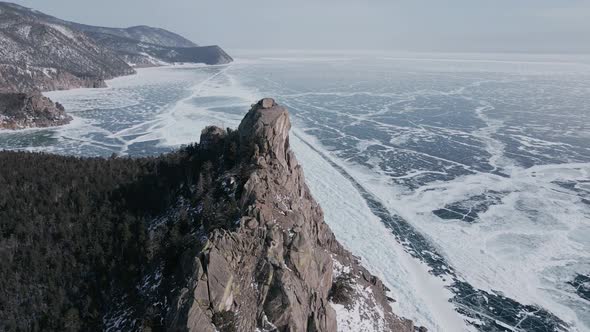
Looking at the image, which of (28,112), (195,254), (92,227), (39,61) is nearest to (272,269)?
(195,254)

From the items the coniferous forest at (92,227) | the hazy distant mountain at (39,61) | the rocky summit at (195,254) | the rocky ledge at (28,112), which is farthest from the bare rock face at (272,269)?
the hazy distant mountain at (39,61)

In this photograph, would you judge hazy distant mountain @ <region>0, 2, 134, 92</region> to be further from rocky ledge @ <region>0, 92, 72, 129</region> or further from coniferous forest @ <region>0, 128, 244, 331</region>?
coniferous forest @ <region>0, 128, 244, 331</region>

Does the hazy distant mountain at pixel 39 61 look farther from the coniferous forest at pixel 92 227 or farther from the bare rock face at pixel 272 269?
the bare rock face at pixel 272 269

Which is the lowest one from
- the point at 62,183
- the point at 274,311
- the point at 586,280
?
the point at 586,280

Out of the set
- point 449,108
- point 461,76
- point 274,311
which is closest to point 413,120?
point 449,108

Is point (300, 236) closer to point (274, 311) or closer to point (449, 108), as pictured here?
point (274, 311)
